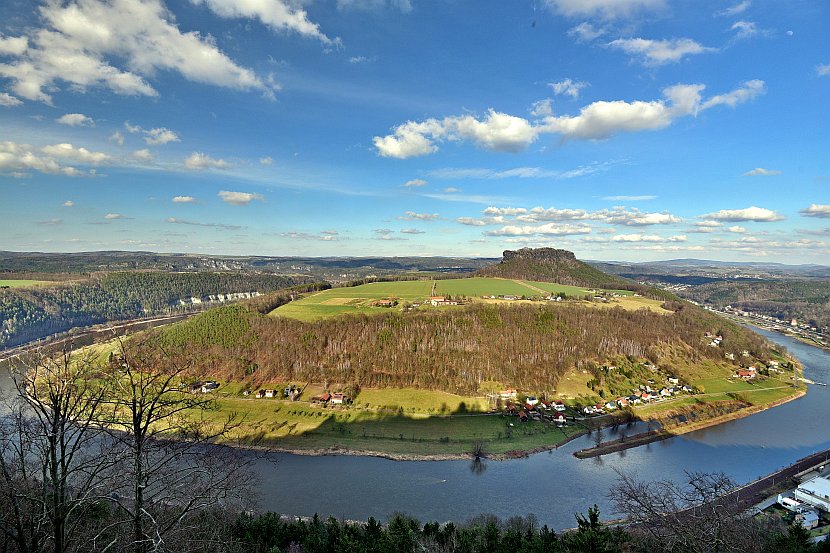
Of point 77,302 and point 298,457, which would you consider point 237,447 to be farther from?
point 77,302

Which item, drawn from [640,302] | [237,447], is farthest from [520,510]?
[640,302]

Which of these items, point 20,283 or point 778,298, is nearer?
point 20,283

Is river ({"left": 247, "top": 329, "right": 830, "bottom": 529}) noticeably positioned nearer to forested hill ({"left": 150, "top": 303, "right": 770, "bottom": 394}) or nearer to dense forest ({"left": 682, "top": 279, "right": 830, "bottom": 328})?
forested hill ({"left": 150, "top": 303, "right": 770, "bottom": 394})

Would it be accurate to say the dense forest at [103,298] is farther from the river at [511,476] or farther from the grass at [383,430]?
the river at [511,476]

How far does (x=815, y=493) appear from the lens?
30406 millimetres

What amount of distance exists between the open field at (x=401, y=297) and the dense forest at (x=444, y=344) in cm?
565

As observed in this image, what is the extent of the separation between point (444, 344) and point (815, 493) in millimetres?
42377

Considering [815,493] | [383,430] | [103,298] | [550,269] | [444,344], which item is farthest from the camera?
[550,269]

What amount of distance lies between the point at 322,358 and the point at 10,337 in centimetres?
8977

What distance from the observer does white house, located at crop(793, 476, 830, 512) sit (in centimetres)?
2977

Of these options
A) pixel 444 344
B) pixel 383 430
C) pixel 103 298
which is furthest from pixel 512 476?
pixel 103 298

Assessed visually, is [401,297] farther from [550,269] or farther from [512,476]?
[550,269]

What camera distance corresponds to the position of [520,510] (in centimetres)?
3033

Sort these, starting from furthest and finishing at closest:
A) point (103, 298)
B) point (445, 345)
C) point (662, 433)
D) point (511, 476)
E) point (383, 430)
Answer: point (103, 298)
point (445, 345)
point (662, 433)
point (383, 430)
point (511, 476)
